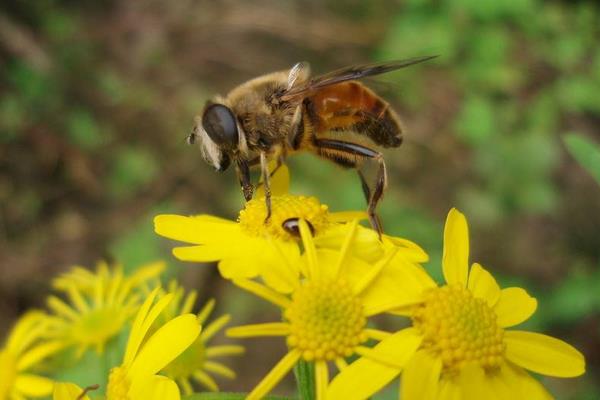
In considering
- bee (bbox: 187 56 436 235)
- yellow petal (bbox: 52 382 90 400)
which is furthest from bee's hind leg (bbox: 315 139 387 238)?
yellow petal (bbox: 52 382 90 400)

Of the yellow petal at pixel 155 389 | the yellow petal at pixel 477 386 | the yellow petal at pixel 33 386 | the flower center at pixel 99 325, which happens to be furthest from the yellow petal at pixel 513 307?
the yellow petal at pixel 33 386

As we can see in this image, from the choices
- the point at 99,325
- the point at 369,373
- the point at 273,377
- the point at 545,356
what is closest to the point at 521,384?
the point at 545,356

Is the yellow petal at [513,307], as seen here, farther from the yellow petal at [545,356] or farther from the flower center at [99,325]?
the flower center at [99,325]

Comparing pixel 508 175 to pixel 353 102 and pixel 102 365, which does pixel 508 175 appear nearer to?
pixel 353 102

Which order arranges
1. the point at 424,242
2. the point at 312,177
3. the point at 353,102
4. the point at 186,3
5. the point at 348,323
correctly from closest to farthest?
the point at 348,323 < the point at 353,102 < the point at 424,242 < the point at 312,177 < the point at 186,3

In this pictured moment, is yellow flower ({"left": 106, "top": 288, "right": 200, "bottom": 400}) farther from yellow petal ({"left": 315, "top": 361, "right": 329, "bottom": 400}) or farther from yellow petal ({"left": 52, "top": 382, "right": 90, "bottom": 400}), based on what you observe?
yellow petal ({"left": 315, "top": 361, "right": 329, "bottom": 400})

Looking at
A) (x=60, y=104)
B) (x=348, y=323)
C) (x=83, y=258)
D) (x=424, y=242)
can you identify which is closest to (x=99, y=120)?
(x=60, y=104)
